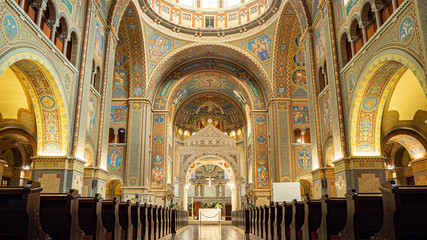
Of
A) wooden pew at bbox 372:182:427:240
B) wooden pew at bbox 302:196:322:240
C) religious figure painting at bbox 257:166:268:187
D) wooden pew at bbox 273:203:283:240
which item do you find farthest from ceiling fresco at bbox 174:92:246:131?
wooden pew at bbox 372:182:427:240

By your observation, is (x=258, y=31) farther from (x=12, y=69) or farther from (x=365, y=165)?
(x=12, y=69)

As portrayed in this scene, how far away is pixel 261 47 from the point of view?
845 inches

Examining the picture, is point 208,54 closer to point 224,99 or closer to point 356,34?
point 224,99

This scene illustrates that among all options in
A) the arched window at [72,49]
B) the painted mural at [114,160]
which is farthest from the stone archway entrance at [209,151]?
the arched window at [72,49]

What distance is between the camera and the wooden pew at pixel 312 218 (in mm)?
6363

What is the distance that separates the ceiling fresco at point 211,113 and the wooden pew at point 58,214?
81.3ft

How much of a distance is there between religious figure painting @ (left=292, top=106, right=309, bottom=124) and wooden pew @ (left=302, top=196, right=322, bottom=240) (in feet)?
47.5

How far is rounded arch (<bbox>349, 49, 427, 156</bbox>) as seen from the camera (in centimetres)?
930

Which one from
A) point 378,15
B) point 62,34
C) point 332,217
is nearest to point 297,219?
point 332,217

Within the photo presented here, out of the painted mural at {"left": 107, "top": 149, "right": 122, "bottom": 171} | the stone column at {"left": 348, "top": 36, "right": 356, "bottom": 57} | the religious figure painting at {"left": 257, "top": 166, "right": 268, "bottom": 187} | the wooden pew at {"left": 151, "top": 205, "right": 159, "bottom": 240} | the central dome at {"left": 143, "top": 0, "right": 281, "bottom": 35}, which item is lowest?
the wooden pew at {"left": 151, "top": 205, "right": 159, "bottom": 240}

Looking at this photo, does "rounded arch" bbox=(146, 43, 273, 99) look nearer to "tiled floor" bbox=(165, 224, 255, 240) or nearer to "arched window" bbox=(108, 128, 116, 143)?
"arched window" bbox=(108, 128, 116, 143)

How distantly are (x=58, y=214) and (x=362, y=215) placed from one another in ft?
14.6

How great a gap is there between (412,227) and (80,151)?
9.43m

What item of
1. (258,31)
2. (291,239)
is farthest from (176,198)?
(291,239)
